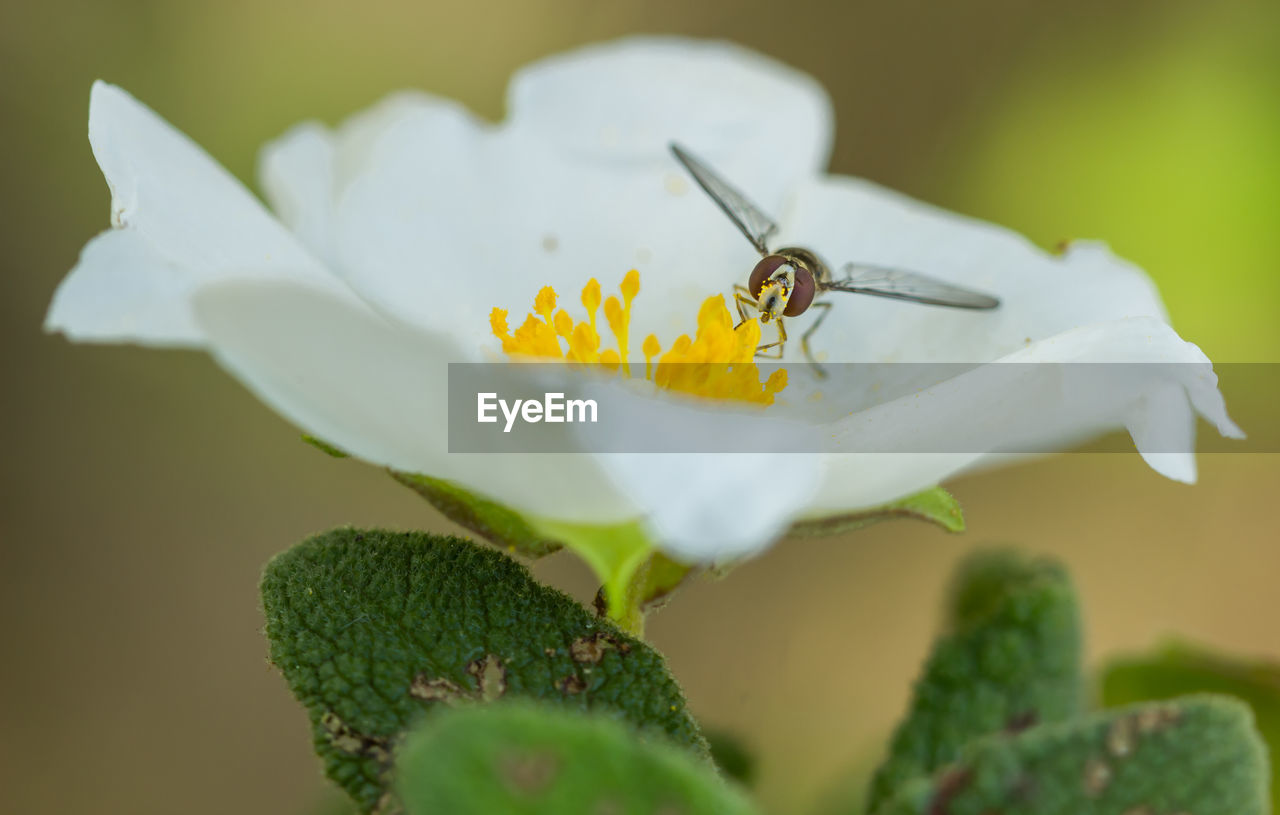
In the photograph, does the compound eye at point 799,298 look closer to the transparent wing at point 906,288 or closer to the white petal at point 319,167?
the transparent wing at point 906,288

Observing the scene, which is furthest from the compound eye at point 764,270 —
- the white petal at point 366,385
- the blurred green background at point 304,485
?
the blurred green background at point 304,485

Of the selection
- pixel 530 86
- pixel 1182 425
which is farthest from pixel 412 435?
pixel 530 86

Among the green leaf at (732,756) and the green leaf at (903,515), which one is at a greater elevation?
the green leaf at (903,515)

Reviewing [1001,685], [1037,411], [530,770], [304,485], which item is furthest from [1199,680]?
[304,485]

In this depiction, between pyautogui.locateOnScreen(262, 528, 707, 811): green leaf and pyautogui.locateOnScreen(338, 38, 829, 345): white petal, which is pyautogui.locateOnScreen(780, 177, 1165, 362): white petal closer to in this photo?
pyautogui.locateOnScreen(338, 38, 829, 345): white petal

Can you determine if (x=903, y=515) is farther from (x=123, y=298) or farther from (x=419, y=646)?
(x=123, y=298)

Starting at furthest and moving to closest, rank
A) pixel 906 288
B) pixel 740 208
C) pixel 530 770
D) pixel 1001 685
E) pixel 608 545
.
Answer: pixel 740 208, pixel 906 288, pixel 1001 685, pixel 608 545, pixel 530 770

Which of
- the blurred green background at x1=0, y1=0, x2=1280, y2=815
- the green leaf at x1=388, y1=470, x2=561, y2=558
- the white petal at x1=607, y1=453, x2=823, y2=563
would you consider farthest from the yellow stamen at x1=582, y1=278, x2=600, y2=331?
the blurred green background at x1=0, y1=0, x2=1280, y2=815
